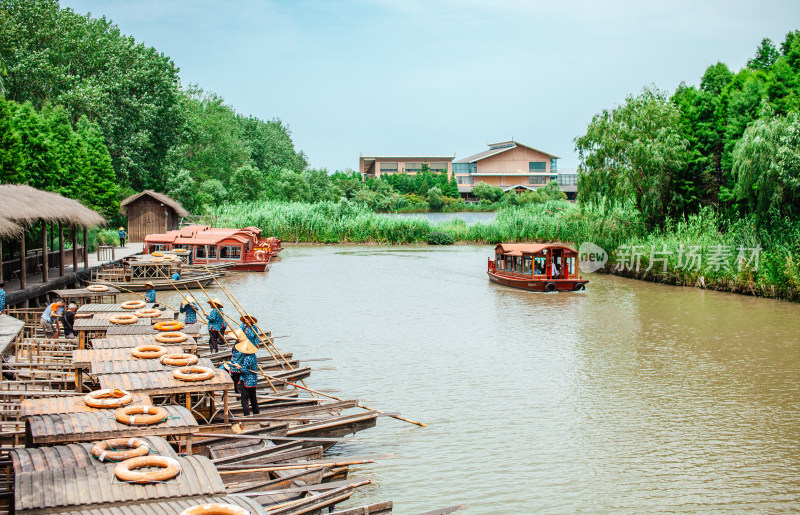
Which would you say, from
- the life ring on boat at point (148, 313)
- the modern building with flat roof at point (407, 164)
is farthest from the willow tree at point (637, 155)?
the modern building with flat roof at point (407, 164)

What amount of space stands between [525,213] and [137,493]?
47.2 meters

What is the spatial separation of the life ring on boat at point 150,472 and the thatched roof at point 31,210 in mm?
13598

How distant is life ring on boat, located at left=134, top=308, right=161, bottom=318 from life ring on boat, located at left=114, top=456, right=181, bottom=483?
8.68m

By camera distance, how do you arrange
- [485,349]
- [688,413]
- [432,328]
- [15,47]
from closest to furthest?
[688,413] → [485,349] → [432,328] → [15,47]

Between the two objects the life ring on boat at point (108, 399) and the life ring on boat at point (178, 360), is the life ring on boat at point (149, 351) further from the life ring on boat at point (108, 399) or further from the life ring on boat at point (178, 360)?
the life ring on boat at point (108, 399)

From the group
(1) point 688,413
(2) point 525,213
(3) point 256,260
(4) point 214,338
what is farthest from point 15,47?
(1) point 688,413

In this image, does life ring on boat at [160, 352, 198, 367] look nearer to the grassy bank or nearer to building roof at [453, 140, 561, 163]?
the grassy bank

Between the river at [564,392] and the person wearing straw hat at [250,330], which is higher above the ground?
the person wearing straw hat at [250,330]

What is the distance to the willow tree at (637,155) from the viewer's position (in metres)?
35.9

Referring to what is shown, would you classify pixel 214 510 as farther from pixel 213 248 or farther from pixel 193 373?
pixel 213 248

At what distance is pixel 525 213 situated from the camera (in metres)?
52.0

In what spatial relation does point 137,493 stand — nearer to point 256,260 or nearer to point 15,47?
point 256,260

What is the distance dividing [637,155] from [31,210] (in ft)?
89.0

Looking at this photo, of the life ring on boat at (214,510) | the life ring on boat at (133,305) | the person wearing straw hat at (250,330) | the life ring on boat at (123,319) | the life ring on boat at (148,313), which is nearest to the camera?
the life ring on boat at (214,510)
